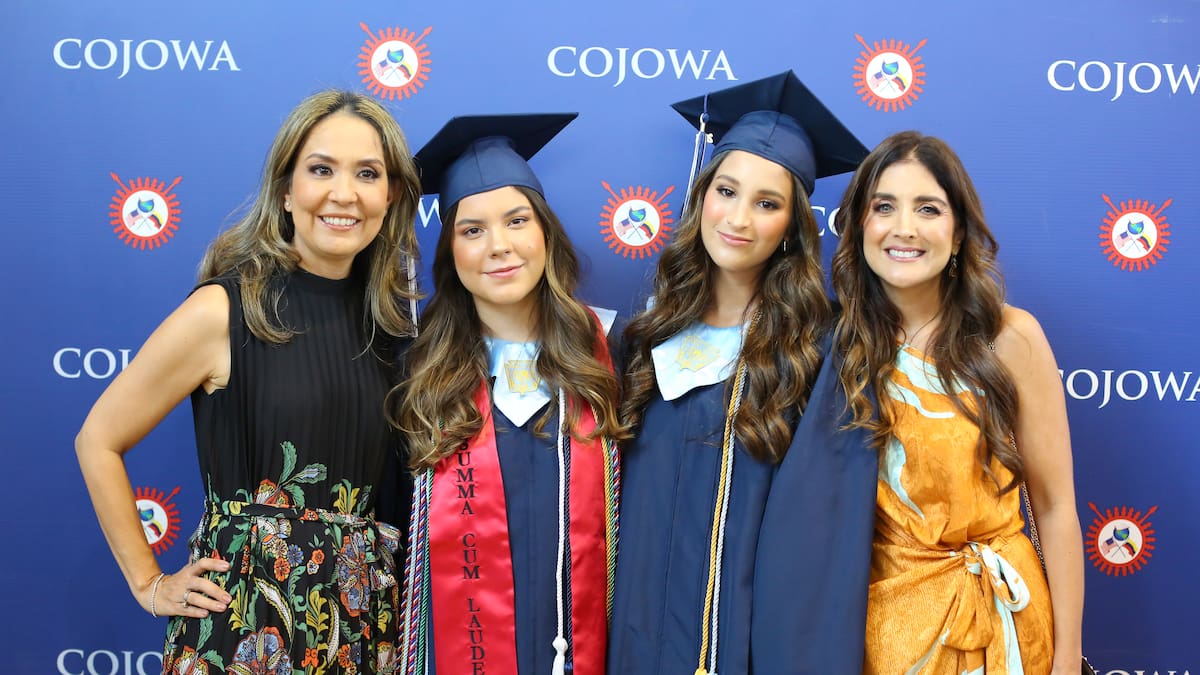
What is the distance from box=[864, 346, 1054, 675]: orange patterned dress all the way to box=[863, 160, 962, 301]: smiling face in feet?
0.81

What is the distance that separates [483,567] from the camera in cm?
185

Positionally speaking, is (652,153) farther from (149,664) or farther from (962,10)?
(149,664)

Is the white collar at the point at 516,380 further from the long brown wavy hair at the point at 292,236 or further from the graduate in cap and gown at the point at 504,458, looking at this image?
the long brown wavy hair at the point at 292,236

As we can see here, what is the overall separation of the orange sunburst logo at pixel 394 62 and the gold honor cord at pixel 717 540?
4.36 feet

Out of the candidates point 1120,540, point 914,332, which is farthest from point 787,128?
point 1120,540

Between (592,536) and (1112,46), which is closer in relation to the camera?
(592,536)

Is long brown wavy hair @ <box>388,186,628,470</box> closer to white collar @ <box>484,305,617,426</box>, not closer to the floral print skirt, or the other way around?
white collar @ <box>484,305,617,426</box>

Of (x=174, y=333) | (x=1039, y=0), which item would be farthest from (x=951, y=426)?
(x=174, y=333)

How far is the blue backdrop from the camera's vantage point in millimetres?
2389

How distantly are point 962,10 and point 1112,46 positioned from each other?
1.48ft

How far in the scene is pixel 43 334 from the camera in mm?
2422

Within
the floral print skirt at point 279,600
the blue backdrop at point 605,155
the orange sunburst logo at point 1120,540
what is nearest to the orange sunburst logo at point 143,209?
the blue backdrop at point 605,155

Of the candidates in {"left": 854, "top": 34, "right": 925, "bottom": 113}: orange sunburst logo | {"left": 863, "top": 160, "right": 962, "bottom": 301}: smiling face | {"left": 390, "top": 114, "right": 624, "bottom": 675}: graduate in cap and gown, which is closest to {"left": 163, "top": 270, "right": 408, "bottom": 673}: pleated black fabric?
{"left": 390, "top": 114, "right": 624, "bottom": 675}: graduate in cap and gown

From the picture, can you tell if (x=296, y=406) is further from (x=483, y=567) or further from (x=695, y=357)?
(x=695, y=357)
